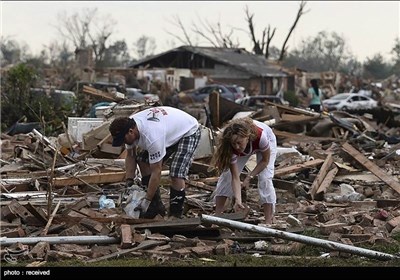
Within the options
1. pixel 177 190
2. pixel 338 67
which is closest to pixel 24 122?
pixel 177 190

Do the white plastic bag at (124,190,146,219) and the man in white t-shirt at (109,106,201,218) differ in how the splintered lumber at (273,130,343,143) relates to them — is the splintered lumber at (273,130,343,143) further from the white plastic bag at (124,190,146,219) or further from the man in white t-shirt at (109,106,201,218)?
the white plastic bag at (124,190,146,219)

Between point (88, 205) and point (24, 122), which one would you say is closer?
point (88, 205)

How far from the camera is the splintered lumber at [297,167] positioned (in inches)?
462

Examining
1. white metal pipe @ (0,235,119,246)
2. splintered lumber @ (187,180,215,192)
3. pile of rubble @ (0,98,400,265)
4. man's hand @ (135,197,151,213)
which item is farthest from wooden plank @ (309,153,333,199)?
white metal pipe @ (0,235,119,246)

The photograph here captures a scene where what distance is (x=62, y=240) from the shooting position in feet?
23.4

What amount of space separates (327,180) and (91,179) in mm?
3540

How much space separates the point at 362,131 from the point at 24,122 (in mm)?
8116

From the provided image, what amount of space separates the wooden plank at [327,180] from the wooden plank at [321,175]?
46 mm

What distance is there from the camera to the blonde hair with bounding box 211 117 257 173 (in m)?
7.93

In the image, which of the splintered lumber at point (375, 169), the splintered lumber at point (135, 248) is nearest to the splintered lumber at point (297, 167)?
the splintered lumber at point (375, 169)

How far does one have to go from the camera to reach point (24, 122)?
730 inches

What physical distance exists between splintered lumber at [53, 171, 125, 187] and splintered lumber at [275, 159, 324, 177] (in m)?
2.54
